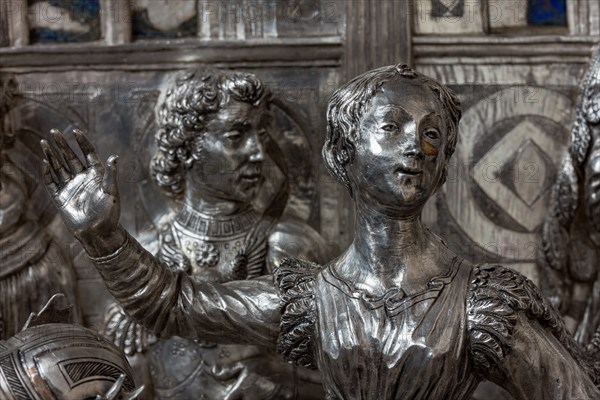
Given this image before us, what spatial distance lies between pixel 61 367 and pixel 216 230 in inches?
46.2

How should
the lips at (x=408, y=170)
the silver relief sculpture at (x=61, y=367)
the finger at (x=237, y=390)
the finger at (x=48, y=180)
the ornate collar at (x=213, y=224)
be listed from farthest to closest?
the ornate collar at (x=213, y=224)
the finger at (x=237, y=390)
the finger at (x=48, y=180)
the lips at (x=408, y=170)
the silver relief sculpture at (x=61, y=367)

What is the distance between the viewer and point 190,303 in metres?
3.52

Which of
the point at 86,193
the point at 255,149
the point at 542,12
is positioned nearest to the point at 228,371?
the point at 255,149

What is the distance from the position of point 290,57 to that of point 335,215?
0.57 meters

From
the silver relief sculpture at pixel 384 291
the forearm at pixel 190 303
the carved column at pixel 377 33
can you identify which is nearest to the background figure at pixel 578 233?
the carved column at pixel 377 33

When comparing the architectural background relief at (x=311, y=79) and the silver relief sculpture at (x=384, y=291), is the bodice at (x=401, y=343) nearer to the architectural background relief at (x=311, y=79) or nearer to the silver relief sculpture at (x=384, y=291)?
the silver relief sculpture at (x=384, y=291)

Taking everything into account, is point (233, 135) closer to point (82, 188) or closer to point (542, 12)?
point (82, 188)

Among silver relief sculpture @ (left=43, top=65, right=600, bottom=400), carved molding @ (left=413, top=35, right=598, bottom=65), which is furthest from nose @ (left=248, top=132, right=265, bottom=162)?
carved molding @ (left=413, top=35, right=598, bottom=65)

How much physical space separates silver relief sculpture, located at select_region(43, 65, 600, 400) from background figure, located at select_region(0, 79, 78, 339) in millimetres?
770

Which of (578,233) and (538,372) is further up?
(578,233)

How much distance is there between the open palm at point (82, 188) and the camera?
131 inches

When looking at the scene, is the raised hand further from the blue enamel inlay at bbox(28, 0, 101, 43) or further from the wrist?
the blue enamel inlay at bbox(28, 0, 101, 43)

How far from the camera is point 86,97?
14.4ft

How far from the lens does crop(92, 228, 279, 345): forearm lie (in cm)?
345
